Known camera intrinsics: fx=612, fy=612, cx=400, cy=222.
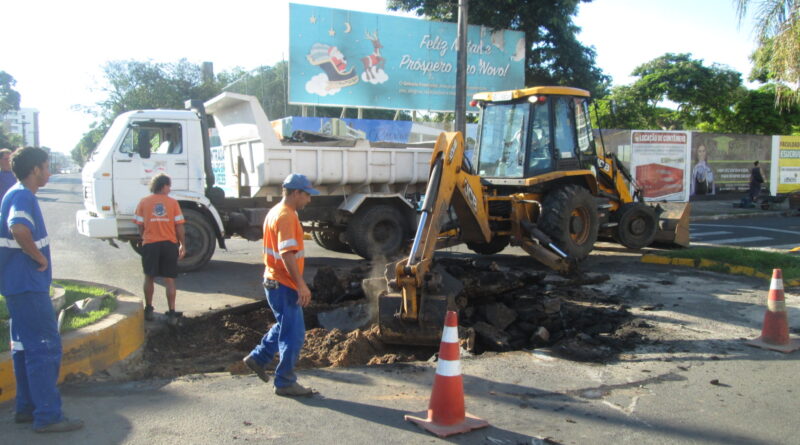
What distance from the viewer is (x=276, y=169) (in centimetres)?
991

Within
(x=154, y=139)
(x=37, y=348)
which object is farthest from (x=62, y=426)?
(x=154, y=139)

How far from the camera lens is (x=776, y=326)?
227 inches

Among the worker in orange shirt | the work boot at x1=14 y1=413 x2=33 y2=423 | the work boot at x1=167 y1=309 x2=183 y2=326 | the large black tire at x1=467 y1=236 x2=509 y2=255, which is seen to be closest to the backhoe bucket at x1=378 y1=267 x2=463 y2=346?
the work boot at x1=167 y1=309 x2=183 y2=326

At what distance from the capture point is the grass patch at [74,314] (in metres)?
4.88

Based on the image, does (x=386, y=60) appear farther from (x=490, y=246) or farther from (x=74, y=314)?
(x=74, y=314)

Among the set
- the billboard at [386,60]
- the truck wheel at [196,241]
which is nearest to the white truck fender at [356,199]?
the truck wheel at [196,241]

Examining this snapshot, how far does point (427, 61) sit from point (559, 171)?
484 inches

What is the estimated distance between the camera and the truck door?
9.34m

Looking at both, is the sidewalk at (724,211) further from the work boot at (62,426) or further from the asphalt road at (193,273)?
the work boot at (62,426)

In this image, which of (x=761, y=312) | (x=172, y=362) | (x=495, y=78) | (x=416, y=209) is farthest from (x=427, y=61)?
(x=172, y=362)

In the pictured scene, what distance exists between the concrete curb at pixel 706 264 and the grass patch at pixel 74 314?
8.23 metres

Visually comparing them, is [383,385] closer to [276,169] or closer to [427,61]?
[276,169]

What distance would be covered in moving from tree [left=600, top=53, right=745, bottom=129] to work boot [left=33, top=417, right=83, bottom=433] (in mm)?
31784

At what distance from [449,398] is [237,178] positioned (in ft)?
24.9
